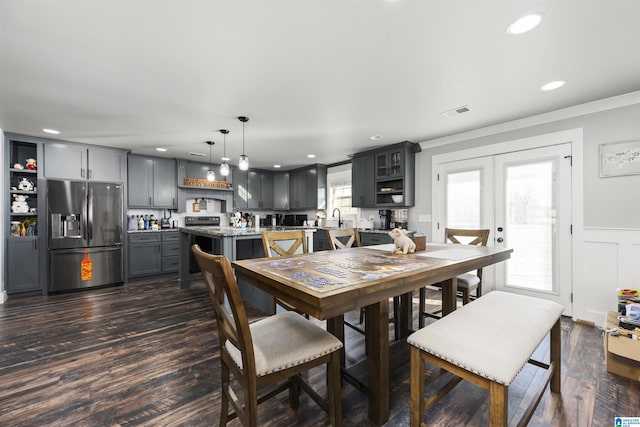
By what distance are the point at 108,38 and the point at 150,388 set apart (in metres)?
2.35

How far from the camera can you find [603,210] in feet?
8.86

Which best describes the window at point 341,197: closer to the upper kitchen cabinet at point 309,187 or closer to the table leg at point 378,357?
the upper kitchen cabinet at point 309,187

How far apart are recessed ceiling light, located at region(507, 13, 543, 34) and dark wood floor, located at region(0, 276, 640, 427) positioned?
232cm

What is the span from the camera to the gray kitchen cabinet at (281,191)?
22.5 feet

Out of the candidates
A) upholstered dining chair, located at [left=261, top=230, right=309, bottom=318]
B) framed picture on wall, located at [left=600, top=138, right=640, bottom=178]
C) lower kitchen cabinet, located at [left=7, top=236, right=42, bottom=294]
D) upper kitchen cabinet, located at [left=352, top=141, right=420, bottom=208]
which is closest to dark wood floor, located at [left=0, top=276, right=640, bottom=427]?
upholstered dining chair, located at [left=261, top=230, right=309, bottom=318]

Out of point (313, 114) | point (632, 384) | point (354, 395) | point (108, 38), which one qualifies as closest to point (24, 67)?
point (108, 38)

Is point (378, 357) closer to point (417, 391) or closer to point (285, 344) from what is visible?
point (417, 391)

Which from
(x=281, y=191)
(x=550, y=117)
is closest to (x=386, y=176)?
(x=550, y=117)

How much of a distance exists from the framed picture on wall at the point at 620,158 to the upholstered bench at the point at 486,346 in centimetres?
205

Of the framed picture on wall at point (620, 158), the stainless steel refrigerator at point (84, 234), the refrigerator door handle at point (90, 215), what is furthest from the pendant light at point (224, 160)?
the framed picture on wall at point (620, 158)

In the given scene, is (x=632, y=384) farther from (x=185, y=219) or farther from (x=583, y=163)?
(x=185, y=219)

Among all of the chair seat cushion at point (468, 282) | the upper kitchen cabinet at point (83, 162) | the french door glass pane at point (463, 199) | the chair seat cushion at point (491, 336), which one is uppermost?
the upper kitchen cabinet at point (83, 162)

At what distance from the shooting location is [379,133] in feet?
12.5

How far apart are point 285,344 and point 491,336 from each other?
95 centimetres
